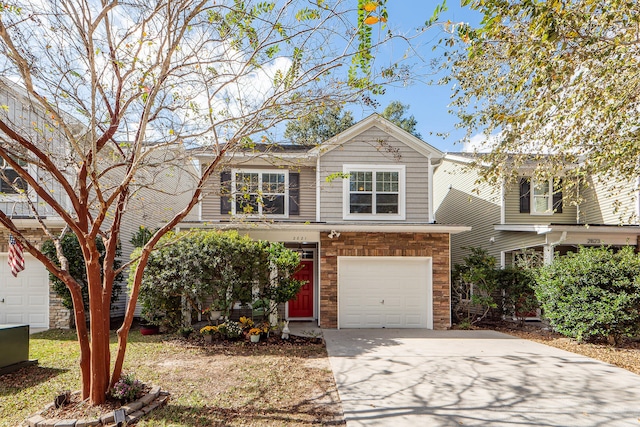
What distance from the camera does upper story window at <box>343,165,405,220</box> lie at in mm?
10961

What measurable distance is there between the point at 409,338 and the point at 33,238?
421 inches

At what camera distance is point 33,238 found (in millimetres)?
10023

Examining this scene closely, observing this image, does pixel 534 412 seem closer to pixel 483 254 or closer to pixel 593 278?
pixel 593 278

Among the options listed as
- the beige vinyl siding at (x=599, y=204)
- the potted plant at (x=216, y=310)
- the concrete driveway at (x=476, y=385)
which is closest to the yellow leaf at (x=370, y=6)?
the concrete driveway at (x=476, y=385)

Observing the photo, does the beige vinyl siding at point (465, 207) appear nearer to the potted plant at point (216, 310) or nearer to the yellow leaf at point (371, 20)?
the potted plant at point (216, 310)

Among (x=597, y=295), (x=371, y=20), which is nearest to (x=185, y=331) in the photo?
(x=371, y=20)

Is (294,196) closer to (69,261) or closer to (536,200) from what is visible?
(69,261)

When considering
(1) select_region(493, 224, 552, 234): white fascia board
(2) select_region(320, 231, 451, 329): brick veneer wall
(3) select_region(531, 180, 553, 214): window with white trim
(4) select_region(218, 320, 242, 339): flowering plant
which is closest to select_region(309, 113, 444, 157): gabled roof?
(2) select_region(320, 231, 451, 329): brick veneer wall

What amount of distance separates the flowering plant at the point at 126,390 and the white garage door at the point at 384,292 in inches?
251

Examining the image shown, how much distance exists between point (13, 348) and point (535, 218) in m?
14.9

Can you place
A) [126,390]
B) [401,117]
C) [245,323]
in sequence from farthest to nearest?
[401,117]
[245,323]
[126,390]

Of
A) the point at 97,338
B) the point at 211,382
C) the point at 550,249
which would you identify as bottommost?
the point at 211,382

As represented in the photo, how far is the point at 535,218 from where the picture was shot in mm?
12852

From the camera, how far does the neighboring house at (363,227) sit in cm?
1026
